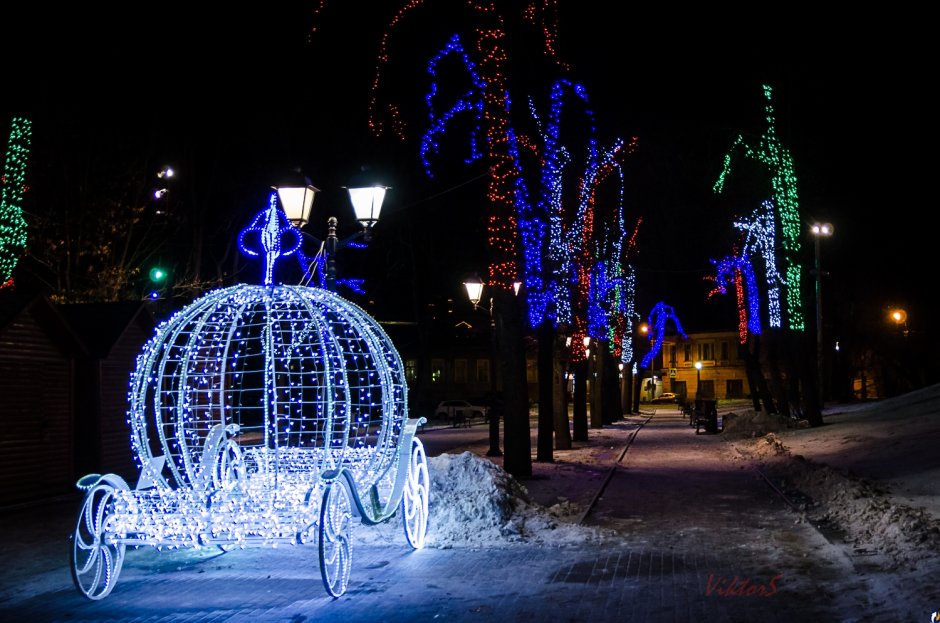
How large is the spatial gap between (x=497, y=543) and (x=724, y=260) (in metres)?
26.6

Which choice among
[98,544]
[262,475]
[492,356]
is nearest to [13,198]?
[492,356]

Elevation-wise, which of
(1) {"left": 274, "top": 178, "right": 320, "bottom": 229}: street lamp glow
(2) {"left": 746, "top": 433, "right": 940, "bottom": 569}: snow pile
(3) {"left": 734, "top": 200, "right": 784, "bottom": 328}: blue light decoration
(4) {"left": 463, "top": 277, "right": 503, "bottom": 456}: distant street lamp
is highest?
(3) {"left": 734, "top": 200, "right": 784, "bottom": 328}: blue light decoration

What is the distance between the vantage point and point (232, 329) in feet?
33.2

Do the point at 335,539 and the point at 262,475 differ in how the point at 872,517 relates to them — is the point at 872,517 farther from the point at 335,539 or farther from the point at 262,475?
the point at 262,475

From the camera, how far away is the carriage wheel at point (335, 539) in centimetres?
870

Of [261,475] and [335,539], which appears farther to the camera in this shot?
[261,475]

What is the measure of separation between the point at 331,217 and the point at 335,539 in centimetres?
588

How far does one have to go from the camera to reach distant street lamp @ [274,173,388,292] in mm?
13219

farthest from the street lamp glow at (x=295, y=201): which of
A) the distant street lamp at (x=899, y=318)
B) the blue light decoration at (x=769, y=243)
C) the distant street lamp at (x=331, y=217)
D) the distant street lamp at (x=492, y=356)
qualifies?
the distant street lamp at (x=899, y=318)

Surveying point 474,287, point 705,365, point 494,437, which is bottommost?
point 494,437

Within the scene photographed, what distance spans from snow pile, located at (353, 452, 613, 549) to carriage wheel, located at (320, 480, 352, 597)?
2513 mm

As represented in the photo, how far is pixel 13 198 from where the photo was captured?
24578 mm
